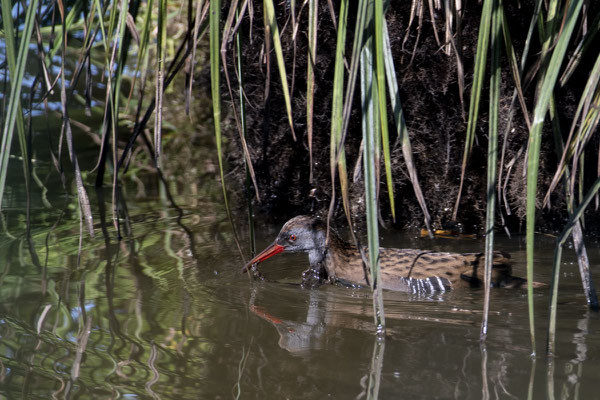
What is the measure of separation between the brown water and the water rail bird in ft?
0.46

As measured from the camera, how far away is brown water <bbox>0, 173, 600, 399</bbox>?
319 centimetres

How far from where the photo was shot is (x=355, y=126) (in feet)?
17.9

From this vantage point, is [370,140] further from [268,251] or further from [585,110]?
[268,251]

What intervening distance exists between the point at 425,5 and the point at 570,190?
1.92 m

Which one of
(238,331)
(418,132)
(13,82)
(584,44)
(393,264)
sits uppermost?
(584,44)

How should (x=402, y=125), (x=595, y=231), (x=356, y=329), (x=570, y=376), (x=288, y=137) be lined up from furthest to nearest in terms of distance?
(x=288, y=137), (x=595, y=231), (x=356, y=329), (x=570, y=376), (x=402, y=125)

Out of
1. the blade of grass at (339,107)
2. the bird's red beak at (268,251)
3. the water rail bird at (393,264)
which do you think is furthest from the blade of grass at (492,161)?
the bird's red beak at (268,251)

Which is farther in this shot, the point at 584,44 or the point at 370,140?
the point at 584,44

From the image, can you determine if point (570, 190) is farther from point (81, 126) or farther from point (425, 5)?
point (81, 126)

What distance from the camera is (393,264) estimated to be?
503 cm

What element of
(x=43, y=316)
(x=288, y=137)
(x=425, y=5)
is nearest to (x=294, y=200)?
(x=288, y=137)

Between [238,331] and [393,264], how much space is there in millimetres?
1483

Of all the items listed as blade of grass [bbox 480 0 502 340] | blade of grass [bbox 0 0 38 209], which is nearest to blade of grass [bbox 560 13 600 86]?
blade of grass [bbox 480 0 502 340]

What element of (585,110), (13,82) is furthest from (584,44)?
(13,82)
